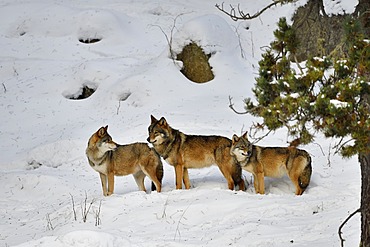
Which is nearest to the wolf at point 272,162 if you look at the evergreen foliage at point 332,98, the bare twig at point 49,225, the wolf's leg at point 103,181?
the wolf's leg at point 103,181

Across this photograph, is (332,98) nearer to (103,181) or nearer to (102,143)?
A: (102,143)

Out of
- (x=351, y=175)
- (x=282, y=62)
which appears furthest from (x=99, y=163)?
(x=282, y=62)

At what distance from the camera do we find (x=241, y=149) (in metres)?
10.5

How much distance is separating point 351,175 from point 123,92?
8.88 metres

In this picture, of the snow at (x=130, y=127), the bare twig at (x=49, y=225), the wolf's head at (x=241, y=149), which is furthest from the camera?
the wolf's head at (x=241, y=149)

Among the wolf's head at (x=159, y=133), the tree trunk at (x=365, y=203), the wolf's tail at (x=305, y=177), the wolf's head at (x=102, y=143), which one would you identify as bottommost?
the wolf's tail at (x=305, y=177)

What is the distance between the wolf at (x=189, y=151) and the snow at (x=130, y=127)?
360 mm

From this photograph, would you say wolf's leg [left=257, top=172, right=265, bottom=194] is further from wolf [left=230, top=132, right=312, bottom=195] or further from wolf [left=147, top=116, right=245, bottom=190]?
wolf [left=147, top=116, right=245, bottom=190]

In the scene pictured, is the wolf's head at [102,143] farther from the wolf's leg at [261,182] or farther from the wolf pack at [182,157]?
the wolf's leg at [261,182]

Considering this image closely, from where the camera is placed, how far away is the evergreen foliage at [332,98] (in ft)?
16.1

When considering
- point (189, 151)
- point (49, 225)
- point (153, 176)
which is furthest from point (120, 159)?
point (49, 225)

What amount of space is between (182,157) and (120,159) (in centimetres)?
113

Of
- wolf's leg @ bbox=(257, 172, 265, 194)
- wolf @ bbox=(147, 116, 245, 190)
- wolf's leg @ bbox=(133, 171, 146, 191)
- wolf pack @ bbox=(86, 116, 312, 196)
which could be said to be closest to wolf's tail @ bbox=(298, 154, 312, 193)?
wolf pack @ bbox=(86, 116, 312, 196)

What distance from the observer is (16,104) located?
19000mm
